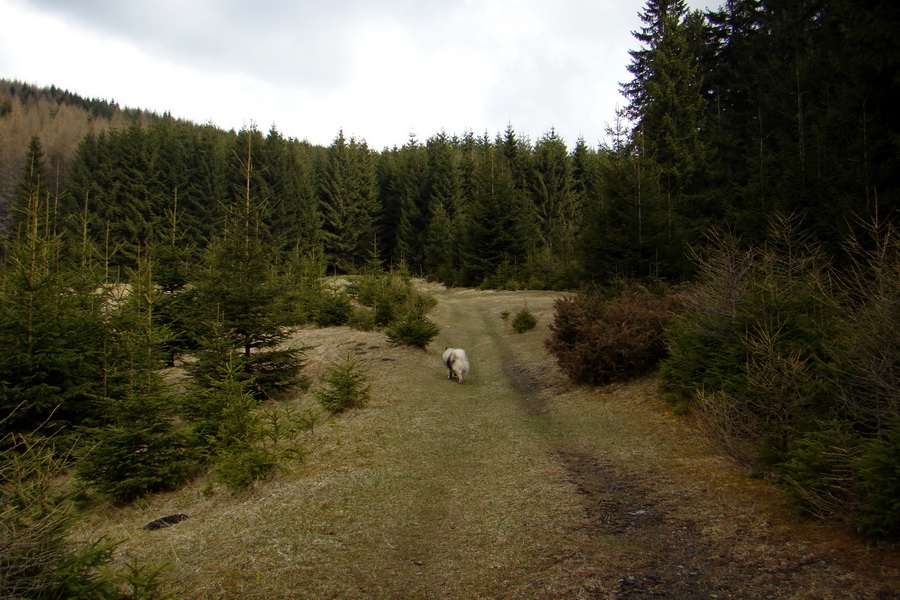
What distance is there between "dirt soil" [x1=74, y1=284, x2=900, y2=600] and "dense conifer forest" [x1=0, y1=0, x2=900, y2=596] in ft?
1.58

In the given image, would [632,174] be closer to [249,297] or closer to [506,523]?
[249,297]

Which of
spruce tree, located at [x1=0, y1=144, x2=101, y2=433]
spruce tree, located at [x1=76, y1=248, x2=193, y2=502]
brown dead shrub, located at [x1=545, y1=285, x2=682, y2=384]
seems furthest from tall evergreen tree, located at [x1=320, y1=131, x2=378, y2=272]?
spruce tree, located at [x1=76, y1=248, x2=193, y2=502]

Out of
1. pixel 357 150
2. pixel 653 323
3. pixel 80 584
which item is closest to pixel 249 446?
pixel 80 584

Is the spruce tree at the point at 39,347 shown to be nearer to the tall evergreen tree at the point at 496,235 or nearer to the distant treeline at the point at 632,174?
the distant treeline at the point at 632,174

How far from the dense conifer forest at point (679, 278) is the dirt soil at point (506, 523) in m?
0.48

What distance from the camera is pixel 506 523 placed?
16.8 ft

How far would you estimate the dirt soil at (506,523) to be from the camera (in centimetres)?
381

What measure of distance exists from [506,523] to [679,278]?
17411mm

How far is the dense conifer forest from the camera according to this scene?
16.6ft

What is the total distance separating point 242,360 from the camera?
11086 millimetres

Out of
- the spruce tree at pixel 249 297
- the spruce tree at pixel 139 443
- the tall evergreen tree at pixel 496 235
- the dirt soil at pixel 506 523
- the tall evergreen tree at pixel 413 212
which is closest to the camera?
the dirt soil at pixel 506 523

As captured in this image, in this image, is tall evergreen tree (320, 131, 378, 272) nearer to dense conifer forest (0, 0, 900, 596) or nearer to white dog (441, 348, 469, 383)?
dense conifer forest (0, 0, 900, 596)

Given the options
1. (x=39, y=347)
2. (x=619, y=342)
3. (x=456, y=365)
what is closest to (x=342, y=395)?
(x=456, y=365)

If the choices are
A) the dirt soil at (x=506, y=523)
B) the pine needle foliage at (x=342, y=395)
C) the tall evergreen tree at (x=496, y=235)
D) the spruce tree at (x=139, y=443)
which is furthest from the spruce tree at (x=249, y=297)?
the tall evergreen tree at (x=496, y=235)
